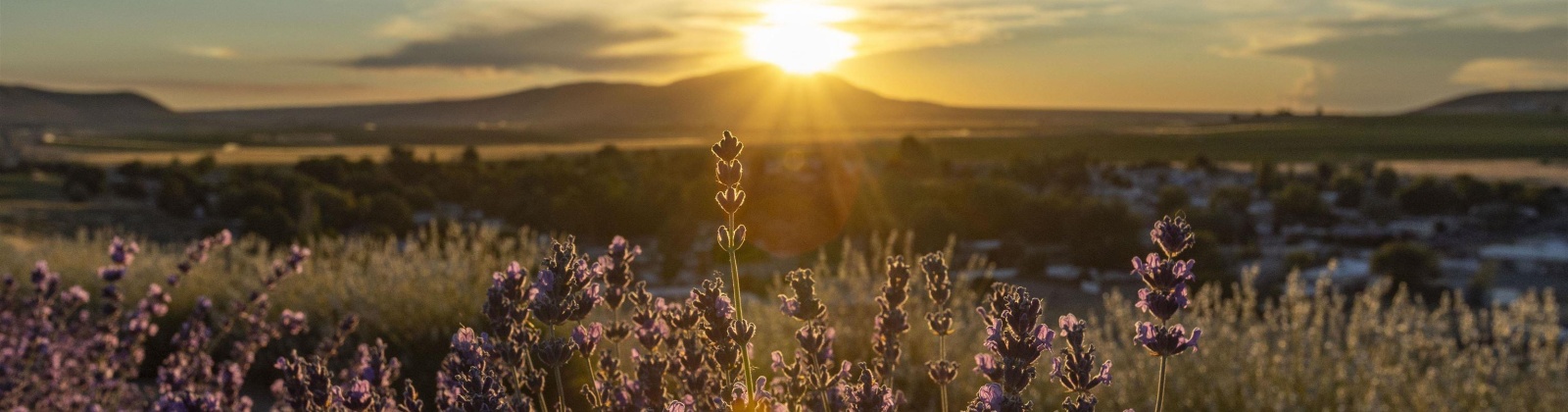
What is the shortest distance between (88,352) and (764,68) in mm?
Answer: 191465

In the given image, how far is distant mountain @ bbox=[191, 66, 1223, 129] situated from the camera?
15212 centimetres

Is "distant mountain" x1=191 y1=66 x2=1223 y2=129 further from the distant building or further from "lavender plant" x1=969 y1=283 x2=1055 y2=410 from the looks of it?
"lavender plant" x1=969 y1=283 x2=1055 y2=410

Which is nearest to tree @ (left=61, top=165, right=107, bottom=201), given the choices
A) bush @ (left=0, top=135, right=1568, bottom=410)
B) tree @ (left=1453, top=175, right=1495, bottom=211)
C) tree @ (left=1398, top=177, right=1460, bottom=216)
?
bush @ (left=0, top=135, right=1568, bottom=410)

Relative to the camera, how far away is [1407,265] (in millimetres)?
16359

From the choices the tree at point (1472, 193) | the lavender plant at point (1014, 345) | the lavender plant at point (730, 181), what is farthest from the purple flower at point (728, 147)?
the tree at point (1472, 193)

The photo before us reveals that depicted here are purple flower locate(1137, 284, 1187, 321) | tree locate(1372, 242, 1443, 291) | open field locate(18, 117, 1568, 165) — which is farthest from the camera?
open field locate(18, 117, 1568, 165)

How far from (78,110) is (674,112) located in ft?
295

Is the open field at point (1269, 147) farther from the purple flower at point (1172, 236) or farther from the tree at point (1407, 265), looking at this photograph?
the purple flower at point (1172, 236)

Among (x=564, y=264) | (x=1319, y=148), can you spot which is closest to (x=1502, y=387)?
(x=564, y=264)

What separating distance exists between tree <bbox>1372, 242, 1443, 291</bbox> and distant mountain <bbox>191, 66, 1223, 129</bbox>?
129069 millimetres

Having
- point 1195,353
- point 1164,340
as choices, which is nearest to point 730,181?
point 1164,340

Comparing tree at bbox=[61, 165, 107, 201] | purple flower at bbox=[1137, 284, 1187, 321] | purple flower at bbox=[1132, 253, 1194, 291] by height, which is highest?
purple flower at bbox=[1132, 253, 1194, 291]

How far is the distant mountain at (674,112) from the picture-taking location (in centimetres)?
15212

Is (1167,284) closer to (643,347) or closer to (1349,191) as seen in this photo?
(643,347)
